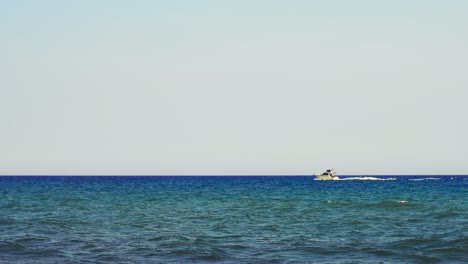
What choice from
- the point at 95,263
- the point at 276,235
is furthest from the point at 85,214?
the point at 95,263

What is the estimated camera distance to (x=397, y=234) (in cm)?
3203

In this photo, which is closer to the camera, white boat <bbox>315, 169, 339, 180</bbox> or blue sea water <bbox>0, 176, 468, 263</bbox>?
blue sea water <bbox>0, 176, 468, 263</bbox>

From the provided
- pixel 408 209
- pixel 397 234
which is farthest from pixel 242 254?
pixel 408 209

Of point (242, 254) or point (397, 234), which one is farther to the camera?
point (397, 234)

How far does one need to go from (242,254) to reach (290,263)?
9.23ft

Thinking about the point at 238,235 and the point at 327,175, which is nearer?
the point at 238,235

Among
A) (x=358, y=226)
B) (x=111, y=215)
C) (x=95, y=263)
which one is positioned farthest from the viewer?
(x=111, y=215)

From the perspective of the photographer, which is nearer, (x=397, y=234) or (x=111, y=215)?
(x=397, y=234)

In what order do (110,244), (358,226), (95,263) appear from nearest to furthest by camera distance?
(95,263) < (110,244) < (358,226)

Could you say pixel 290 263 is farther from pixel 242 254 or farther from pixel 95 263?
pixel 95 263

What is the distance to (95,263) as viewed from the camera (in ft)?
79.3

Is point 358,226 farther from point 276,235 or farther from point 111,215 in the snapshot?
point 111,215

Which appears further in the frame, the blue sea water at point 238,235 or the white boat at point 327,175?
the white boat at point 327,175

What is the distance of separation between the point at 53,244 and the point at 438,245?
17766 mm
